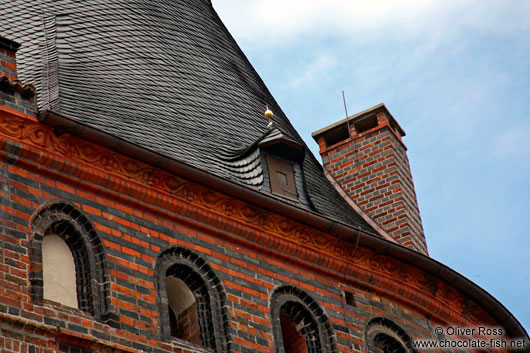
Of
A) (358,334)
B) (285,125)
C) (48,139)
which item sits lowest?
(358,334)

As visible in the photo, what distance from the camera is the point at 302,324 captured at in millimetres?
16656

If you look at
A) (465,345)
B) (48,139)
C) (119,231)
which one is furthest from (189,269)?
(465,345)

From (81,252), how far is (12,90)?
179cm

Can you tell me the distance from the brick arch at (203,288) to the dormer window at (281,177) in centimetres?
188

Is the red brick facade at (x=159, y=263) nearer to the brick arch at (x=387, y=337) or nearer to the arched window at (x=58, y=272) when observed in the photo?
the brick arch at (x=387, y=337)

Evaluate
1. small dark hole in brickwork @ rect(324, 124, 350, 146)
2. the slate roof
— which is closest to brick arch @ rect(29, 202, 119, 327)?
the slate roof

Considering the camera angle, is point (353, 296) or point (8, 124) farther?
point (353, 296)

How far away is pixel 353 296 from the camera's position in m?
17.4

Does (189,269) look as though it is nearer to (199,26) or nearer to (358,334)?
(358,334)

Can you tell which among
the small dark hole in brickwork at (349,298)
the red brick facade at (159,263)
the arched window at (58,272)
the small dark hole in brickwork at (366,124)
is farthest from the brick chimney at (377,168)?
the arched window at (58,272)

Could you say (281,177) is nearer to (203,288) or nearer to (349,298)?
(349,298)

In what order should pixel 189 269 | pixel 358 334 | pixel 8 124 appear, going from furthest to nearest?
pixel 358 334 → pixel 189 269 → pixel 8 124

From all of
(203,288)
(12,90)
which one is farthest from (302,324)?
(12,90)

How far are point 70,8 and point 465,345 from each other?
670 centimetres
